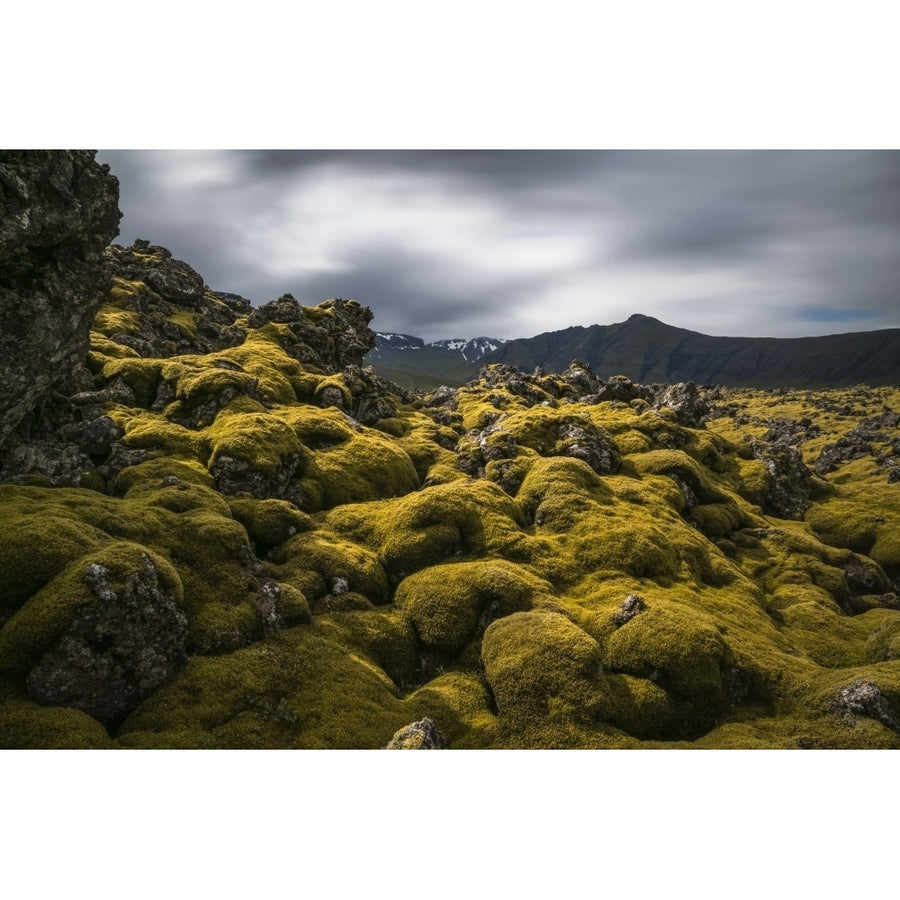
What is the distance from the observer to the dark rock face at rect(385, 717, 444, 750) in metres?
15.9

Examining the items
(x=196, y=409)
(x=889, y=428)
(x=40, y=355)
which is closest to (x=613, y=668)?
(x=40, y=355)

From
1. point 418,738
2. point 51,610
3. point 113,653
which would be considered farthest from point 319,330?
point 418,738

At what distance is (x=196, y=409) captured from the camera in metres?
38.8

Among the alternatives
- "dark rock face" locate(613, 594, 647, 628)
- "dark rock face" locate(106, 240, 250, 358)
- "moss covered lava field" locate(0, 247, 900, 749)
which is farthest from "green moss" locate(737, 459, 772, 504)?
"dark rock face" locate(106, 240, 250, 358)

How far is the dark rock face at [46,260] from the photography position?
19.7 meters

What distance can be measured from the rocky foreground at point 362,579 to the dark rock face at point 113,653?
0.22 ft

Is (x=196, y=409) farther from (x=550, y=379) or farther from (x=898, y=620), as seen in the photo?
(x=550, y=379)

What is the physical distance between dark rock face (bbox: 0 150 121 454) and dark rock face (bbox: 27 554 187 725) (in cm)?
1207

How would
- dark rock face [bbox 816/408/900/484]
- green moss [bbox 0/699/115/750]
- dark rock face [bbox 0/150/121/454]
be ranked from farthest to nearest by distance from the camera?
dark rock face [bbox 816/408/900/484] → dark rock face [bbox 0/150/121/454] → green moss [bbox 0/699/115/750]

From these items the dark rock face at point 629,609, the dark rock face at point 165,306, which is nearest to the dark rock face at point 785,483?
the dark rock face at point 629,609

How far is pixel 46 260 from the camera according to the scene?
74.2 ft

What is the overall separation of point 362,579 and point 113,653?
37.7ft

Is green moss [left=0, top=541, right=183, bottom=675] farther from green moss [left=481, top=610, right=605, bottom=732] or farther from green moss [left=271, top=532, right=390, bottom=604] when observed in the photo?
green moss [left=481, top=610, right=605, bottom=732]

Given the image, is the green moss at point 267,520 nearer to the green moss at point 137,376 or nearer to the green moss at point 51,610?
the green moss at point 51,610
